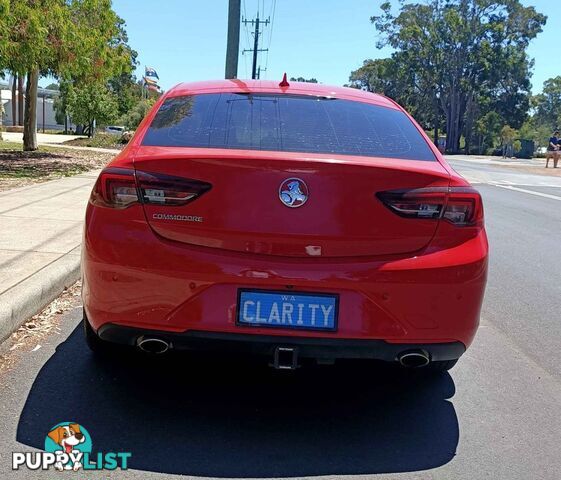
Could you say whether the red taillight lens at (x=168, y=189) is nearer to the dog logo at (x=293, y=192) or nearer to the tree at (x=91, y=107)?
the dog logo at (x=293, y=192)

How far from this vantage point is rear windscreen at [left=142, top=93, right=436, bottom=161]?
309cm

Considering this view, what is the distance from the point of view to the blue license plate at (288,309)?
9.06 feet

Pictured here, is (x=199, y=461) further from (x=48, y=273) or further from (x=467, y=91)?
(x=467, y=91)

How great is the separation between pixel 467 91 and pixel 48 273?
230ft

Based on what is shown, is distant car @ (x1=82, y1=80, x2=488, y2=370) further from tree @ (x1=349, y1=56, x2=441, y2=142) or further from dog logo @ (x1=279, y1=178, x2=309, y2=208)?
tree @ (x1=349, y1=56, x2=441, y2=142)

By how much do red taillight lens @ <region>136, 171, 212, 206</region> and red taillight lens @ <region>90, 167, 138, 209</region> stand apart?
0.05 meters

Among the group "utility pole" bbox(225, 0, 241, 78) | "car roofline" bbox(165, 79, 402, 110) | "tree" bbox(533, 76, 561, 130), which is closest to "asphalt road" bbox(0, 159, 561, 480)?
"car roofline" bbox(165, 79, 402, 110)

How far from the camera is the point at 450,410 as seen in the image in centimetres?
335

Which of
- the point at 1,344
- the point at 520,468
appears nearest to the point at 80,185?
the point at 1,344

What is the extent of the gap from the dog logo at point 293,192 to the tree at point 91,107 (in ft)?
132

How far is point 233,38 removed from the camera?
564 inches

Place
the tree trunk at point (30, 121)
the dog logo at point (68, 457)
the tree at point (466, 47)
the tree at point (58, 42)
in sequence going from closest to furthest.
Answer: the dog logo at point (68, 457) → the tree at point (58, 42) → the tree trunk at point (30, 121) → the tree at point (466, 47)

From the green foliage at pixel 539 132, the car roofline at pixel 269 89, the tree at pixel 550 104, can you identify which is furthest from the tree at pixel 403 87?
the car roofline at pixel 269 89

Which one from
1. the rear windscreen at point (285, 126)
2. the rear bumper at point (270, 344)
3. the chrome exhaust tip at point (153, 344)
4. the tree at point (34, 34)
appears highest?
the tree at point (34, 34)
